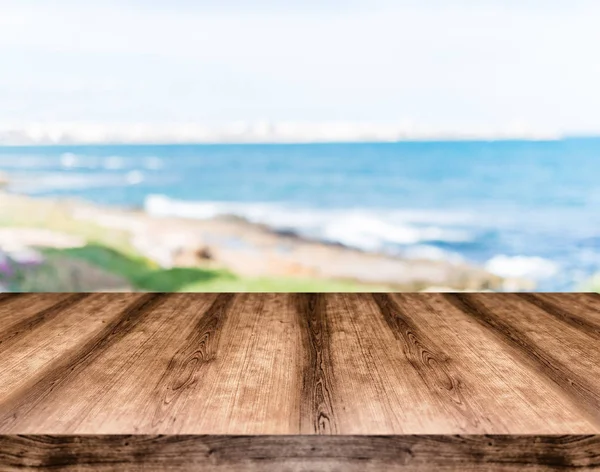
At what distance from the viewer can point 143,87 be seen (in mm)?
10016

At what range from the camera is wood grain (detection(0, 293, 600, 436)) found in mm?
983

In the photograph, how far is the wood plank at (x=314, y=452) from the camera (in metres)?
0.93

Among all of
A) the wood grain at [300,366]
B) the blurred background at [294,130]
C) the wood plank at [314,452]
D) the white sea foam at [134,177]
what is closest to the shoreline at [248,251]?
the blurred background at [294,130]

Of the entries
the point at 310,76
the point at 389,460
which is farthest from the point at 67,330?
the point at 310,76

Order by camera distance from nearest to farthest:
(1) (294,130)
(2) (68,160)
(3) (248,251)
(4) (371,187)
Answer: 1. (3) (248,251)
2. (2) (68,160)
3. (1) (294,130)
4. (4) (371,187)

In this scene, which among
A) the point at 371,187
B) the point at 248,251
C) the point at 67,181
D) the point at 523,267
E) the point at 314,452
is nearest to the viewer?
the point at 314,452

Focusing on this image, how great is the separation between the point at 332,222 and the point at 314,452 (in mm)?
9261

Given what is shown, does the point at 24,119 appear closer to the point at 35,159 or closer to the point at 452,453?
the point at 35,159

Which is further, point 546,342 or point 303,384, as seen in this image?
point 546,342

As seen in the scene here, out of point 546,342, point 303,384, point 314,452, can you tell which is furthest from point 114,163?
point 314,452

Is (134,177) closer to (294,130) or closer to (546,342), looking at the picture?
(294,130)

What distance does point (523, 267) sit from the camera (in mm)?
9188

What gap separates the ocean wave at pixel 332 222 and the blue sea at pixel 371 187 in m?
0.02

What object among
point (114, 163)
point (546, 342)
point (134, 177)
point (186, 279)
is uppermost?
point (546, 342)
